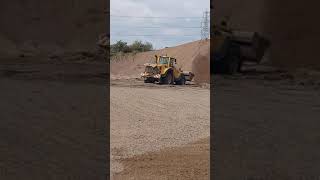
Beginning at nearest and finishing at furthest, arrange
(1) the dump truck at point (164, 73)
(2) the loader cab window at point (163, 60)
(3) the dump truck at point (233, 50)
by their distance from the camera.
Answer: (3) the dump truck at point (233, 50) < (1) the dump truck at point (164, 73) < (2) the loader cab window at point (163, 60)

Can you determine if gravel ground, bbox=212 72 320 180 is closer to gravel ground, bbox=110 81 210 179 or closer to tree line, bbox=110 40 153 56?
gravel ground, bbox=110 81 210 179

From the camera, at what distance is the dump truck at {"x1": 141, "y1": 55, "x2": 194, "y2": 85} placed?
2052cm

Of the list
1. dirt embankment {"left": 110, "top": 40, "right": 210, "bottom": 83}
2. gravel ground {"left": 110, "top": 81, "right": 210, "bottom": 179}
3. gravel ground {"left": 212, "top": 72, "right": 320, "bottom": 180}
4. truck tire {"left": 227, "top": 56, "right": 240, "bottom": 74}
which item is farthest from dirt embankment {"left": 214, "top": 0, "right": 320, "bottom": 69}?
gravel ground {"left": 110, "top": 81, "right": 210, "bottom": 179}

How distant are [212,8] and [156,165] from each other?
1979 cm

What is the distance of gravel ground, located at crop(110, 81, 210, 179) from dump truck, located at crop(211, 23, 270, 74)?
3.20 m

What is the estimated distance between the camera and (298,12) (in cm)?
2266

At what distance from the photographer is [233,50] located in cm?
2011

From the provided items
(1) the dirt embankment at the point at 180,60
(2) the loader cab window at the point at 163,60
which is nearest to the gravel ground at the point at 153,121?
(2) the loader cab window at the point at 163,60

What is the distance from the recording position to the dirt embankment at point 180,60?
25756mm

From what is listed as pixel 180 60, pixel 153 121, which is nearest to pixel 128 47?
pixel 180 60
